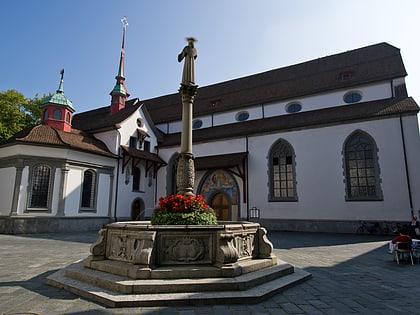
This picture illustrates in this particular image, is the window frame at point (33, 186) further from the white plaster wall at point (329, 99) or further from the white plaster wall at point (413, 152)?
the white plaster wall at point (413, 152)

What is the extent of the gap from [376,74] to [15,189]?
25912mm

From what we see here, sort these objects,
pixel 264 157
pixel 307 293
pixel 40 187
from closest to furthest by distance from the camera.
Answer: pixel 307 293
pixel 40 187
pixel 264 157

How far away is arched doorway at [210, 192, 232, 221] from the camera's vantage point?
76.9ft

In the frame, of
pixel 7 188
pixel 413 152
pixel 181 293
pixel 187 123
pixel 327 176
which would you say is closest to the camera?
pixel 181 293

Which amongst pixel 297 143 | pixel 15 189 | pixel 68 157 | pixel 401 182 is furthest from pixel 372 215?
pixel 15 189

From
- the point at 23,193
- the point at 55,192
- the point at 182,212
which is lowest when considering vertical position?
the point at 182,212

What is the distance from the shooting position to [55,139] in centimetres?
2008

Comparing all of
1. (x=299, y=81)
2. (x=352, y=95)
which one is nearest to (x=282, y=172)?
(x=352, y=95)

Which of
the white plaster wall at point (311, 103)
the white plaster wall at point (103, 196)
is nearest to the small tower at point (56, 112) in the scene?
the white plaster wall at point (103, 196)

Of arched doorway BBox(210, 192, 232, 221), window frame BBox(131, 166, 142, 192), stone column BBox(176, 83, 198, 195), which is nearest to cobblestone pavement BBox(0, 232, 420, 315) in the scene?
stone column BBox(176, 83, 198, 195)

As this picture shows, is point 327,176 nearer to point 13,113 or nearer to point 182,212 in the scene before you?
point 182,212

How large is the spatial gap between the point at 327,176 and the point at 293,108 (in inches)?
275

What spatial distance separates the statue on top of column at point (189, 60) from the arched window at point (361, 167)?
14.4 metres

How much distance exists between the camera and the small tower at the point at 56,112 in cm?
2438
